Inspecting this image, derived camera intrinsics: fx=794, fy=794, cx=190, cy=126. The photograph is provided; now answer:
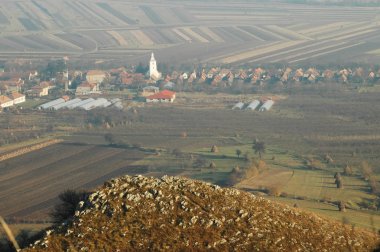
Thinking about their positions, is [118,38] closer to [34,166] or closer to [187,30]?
[187,30]

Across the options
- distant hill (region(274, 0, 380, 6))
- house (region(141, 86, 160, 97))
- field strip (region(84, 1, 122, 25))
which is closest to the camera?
house (region(141, 86, 160, 97))

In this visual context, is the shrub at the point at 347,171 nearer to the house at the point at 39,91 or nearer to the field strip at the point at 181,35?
the house at the point at 39,91

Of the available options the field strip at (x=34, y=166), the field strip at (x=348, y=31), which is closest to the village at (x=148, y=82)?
the field strip at (x=34, y=166)

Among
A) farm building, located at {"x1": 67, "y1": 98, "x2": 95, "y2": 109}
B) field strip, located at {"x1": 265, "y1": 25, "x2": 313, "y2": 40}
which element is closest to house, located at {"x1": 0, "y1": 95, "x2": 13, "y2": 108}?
farm building, located at {"x1": 67, "y1": 98, "x2": 95, "y2": 109}

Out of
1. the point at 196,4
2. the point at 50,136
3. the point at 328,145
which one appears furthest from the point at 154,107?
the point at 196,4

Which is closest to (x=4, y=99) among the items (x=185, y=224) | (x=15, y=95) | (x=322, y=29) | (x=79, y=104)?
(x=15, y=95)

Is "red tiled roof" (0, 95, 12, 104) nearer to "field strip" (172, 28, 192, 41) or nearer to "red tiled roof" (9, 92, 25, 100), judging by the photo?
"red tiled roof" (9, 92, 25, 100)
